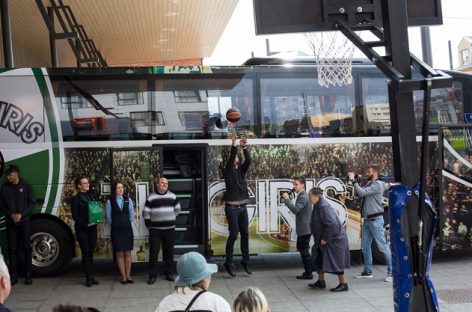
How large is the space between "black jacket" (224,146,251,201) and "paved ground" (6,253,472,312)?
4.55 ft

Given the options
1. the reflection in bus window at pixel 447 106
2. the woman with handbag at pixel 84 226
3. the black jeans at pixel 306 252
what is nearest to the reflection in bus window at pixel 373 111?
the reflection in bus window at pixel 447 106

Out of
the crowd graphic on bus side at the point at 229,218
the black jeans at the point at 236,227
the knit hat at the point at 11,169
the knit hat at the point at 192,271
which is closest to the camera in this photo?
the knit hat at the point at 192,271

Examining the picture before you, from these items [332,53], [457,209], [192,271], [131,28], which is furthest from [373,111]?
[131,28]

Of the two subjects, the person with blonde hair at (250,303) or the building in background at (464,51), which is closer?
the person with blonde hair at (250,303)

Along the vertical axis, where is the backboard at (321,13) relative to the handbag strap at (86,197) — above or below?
above

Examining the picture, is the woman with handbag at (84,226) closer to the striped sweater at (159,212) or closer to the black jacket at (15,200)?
the black jacket at (15,200)

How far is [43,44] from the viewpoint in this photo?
78.9 ft

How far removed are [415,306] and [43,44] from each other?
22904 mm

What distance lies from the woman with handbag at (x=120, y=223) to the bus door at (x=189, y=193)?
1.15 metres

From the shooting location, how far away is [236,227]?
9297mm

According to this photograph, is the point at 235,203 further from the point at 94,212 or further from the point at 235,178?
the point at 94,212

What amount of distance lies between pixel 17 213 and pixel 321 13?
6.30 m

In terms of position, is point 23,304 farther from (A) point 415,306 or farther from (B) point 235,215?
(A) point 415,306

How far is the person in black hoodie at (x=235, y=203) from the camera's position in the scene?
9.30 m
